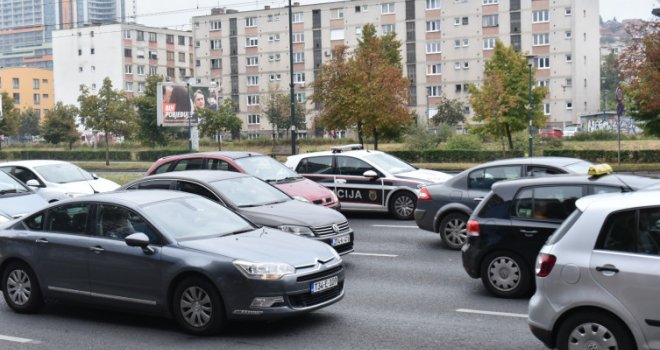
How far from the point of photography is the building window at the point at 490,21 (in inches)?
3216

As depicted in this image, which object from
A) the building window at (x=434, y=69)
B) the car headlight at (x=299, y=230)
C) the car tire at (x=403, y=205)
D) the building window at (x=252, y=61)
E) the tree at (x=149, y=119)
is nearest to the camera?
the car headlight at (x=299, y=230)

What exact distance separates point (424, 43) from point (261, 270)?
80306mm

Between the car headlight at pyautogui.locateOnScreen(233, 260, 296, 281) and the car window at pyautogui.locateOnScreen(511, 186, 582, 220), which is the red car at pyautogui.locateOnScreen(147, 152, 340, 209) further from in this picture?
the car headlight at pyautogui.locateOnScreen(233, 260, 296, 281)

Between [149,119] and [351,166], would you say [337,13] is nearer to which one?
[149,119]

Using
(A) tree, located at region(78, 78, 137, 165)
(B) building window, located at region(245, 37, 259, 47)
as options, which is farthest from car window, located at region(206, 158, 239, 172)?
(B) building window, located at region(245, 37, 259, 47)

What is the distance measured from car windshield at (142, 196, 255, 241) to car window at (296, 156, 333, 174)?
29.9 feet

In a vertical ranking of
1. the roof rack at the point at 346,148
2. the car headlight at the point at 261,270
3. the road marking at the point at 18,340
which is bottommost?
the road marking at the point at 18,340

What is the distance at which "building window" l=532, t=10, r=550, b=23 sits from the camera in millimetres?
79500

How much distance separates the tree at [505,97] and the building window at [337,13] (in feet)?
117

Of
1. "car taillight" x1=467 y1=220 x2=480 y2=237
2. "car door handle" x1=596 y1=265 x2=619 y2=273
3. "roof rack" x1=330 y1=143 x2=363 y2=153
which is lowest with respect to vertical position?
"car taillight" x1=467 y1=220 x2=480 y2=237

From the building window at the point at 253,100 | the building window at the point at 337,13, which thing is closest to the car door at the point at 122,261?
the building window at the point at 337,13

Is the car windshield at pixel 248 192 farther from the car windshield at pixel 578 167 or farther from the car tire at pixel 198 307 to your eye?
the car windshield at pixel 578 167

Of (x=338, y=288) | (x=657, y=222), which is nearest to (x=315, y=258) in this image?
(x=338, y=288)

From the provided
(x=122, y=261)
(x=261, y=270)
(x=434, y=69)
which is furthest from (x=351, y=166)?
(x=434, y=69)
